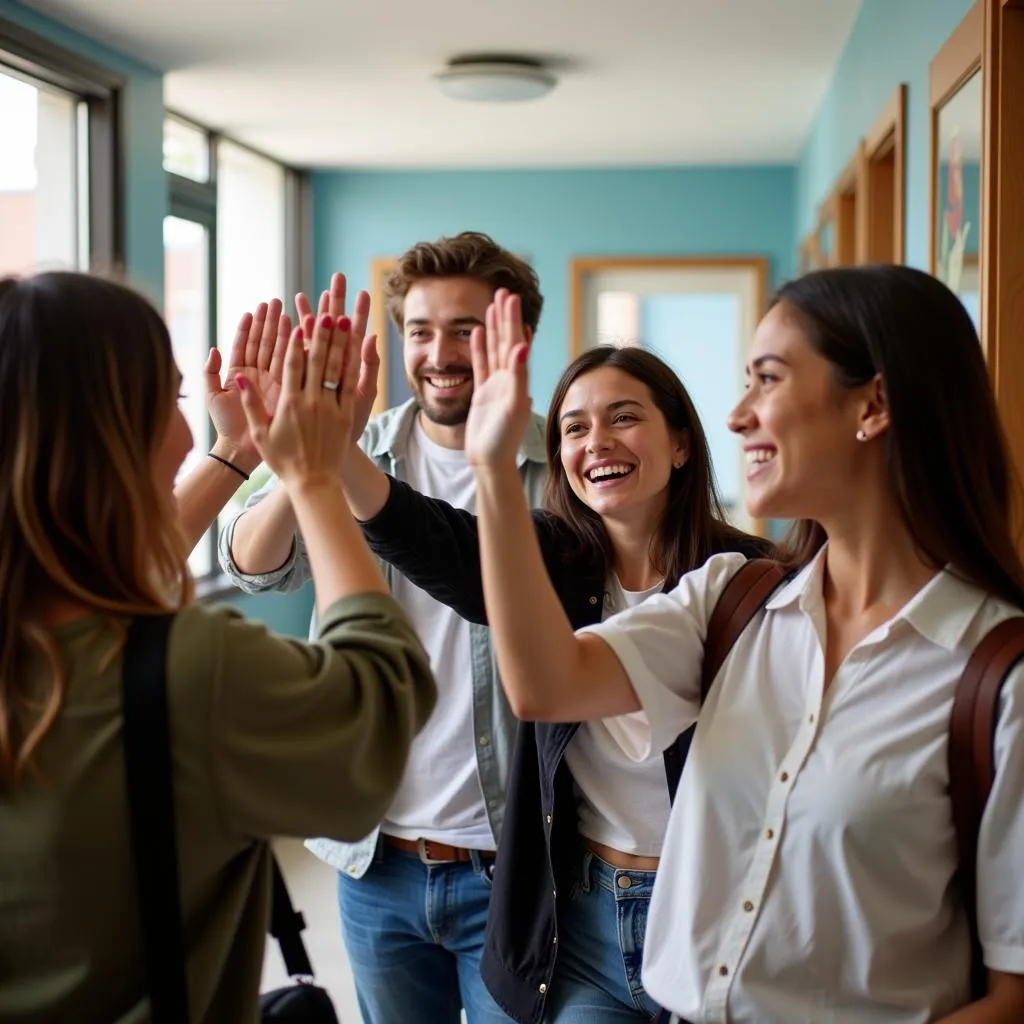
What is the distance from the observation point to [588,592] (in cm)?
172

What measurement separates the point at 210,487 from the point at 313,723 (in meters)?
0.63

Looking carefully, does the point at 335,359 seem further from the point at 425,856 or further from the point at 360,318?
the point at 425,856

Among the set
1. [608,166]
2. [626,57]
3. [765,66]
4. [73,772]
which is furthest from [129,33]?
[73,772]

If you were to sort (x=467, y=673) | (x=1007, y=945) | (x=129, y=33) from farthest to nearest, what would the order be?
(x=129, y=33) < (x=467, y=673) < (x=1007, y=945)

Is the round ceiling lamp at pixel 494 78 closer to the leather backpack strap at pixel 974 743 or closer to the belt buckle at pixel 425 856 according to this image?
the belt buckle at pixel 425 856

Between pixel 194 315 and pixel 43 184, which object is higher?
pixel 43 184

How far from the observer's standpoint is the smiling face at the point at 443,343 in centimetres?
223

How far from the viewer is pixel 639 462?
69.1 inches

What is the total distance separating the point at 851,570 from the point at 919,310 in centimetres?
27

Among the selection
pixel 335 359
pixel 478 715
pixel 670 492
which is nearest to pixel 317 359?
pixel 335 359

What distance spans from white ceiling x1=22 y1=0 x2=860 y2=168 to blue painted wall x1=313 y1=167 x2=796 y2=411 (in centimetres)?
28

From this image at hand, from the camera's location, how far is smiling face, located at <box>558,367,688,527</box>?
175cm

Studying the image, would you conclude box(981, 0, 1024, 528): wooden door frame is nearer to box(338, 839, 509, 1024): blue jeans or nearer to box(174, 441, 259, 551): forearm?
box(338, 839, 509, 1024): blue jeans

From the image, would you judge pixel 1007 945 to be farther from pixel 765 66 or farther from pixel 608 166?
pixel 608 166
